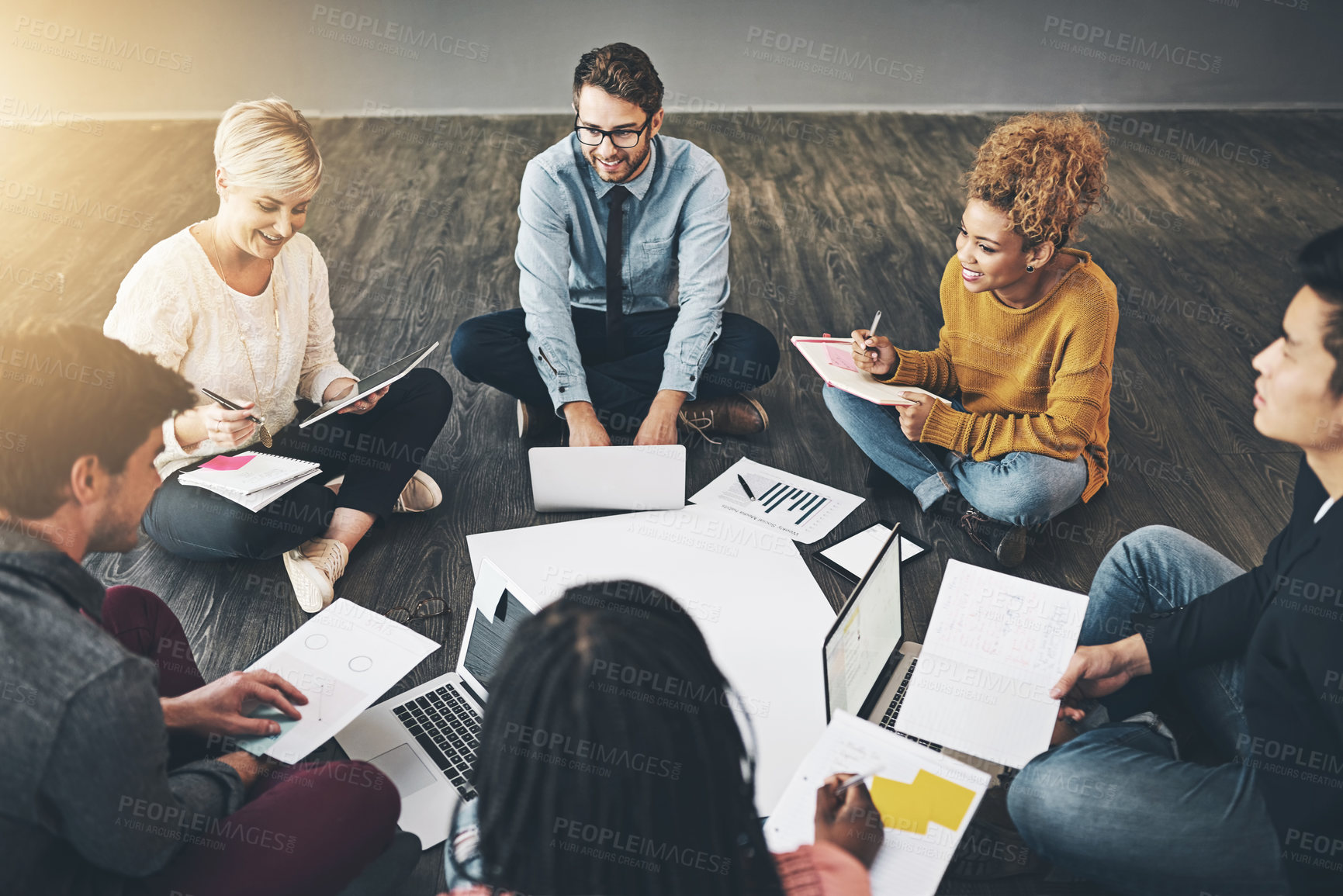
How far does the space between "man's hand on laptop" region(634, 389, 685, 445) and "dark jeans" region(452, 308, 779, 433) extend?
140 mm

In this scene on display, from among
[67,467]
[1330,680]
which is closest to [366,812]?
[67,467]

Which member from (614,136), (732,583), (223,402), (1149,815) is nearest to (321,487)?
(223,402)

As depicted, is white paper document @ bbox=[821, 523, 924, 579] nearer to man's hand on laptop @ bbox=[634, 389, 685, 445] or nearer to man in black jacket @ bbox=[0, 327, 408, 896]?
man's hand on laptop @ bbox=[634, 389, 685, 445]

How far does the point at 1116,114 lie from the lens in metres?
5.45

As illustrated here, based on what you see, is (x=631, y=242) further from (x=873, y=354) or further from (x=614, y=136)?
(x=873, y=354)

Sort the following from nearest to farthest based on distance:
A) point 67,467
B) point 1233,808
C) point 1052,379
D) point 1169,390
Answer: point 67,467, point 1233,808, point 1052,379, point 1169,390

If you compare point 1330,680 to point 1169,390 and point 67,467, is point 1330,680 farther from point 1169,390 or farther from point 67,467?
point 1169,390

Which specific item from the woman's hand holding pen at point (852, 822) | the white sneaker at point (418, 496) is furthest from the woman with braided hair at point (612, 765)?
the white sneaker at point (418, 496)

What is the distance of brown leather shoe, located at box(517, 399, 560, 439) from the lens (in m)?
2.69

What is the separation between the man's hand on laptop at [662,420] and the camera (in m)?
2.38

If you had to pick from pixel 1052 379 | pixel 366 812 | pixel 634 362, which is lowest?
pixel 366 812

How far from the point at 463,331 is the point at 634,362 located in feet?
1.57

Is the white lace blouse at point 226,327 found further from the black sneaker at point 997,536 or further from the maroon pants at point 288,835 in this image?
the black sneaker at point 997,536

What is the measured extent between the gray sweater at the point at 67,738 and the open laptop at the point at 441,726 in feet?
1.63
